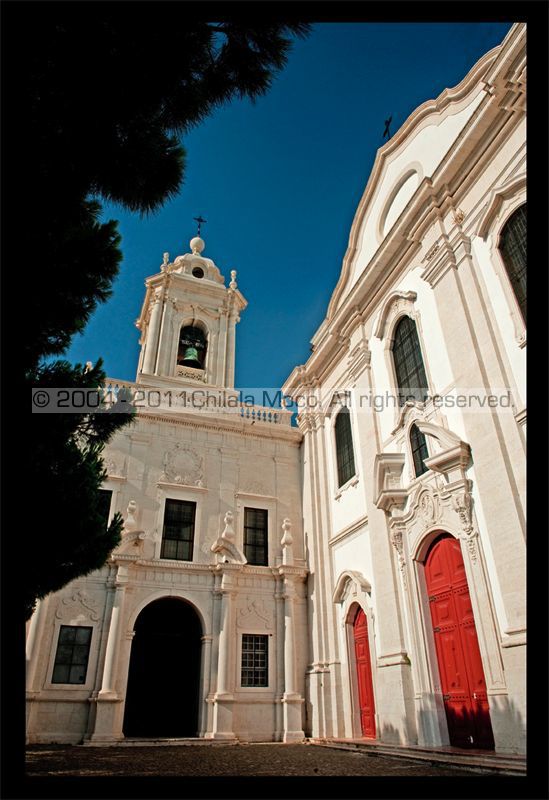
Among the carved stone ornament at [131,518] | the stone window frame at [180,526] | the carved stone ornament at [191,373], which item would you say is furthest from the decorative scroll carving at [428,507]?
the carved stone ornament at [191,373]

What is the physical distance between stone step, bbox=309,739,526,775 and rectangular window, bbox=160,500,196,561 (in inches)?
248

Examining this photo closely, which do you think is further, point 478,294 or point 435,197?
point 435,197

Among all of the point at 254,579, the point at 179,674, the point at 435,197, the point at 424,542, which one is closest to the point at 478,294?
the point at 435,197

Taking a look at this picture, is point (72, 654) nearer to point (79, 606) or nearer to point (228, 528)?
point (79, 606)

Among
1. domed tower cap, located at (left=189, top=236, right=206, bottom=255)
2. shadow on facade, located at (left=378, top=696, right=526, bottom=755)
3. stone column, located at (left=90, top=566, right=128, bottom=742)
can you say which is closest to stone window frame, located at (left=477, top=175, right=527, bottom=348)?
shadow on facade, located at (left=378, top=696, right=526, bottom=755)

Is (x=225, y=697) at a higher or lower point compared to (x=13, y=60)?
lower

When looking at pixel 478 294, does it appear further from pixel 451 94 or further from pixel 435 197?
pixel 451 94

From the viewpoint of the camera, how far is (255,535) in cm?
1527

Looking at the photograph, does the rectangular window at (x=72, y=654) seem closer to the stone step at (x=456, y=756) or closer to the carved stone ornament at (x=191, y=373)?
the stone step at (x=456, y=756)

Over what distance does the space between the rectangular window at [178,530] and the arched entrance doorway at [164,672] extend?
1153mm

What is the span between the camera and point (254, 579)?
14.4 m

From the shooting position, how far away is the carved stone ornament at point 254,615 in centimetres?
1386

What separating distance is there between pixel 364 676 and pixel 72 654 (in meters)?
6.61
